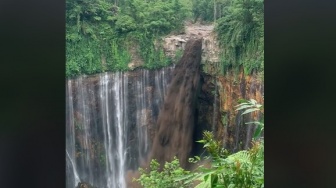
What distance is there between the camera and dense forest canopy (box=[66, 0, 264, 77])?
3.50 metres

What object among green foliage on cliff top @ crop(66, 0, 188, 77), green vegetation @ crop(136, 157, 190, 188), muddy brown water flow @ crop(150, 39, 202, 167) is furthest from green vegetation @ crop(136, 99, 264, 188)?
green foliage on cliff top @ crop(66, 0, 188, 77)

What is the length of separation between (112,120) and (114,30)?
76 centimetres

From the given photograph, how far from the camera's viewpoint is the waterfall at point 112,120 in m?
3.54

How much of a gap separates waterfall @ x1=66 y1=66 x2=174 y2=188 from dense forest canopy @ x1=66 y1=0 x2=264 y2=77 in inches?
4.3

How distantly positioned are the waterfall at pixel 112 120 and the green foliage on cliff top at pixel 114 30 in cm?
11

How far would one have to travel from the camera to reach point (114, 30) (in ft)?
11.9

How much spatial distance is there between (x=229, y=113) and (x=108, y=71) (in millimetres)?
1063

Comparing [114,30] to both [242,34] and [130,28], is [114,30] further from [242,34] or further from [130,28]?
[242,34]

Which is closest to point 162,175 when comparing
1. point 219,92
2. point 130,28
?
point 219,92

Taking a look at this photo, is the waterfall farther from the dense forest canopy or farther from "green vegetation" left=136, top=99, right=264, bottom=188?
"green vegetation" left=136, top=99, right=264, bottom=188
